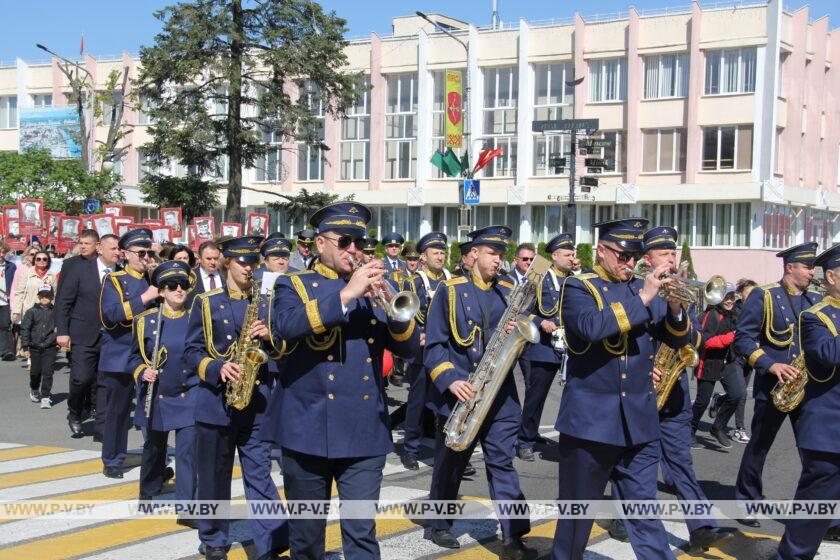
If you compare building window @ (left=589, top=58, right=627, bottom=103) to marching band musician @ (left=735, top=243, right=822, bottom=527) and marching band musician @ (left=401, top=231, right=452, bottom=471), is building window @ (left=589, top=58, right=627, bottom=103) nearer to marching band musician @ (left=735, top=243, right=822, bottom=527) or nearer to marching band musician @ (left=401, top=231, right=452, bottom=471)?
marching band musician @ (left=401, top=231, right=452, bottom=471)

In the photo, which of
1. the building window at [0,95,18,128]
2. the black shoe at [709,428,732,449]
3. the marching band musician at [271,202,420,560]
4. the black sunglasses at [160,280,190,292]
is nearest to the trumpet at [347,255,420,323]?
the marching band musician at [271,202,420,560]

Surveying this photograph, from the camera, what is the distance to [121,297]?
1021cm

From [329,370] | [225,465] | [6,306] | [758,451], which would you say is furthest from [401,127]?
[329,370]

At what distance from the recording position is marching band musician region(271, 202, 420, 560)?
5438 millimetres

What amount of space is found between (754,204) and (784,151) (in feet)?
9.61

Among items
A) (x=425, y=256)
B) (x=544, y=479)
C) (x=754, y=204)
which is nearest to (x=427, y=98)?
(x=754, y=204)

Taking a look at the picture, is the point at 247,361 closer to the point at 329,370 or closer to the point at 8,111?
the point at 329,370

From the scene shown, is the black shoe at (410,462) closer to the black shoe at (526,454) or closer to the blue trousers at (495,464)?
the black shoe at (526,454)

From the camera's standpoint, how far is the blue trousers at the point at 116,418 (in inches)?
381

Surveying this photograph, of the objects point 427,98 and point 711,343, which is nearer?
point 711,343

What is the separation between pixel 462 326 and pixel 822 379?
101 inches

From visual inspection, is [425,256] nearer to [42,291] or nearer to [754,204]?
[42,291]

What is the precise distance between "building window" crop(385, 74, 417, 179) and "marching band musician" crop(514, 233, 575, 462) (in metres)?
41.4

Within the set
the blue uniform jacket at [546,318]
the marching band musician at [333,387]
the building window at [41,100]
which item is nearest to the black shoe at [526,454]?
the blue uniform jacket at [546,318]
